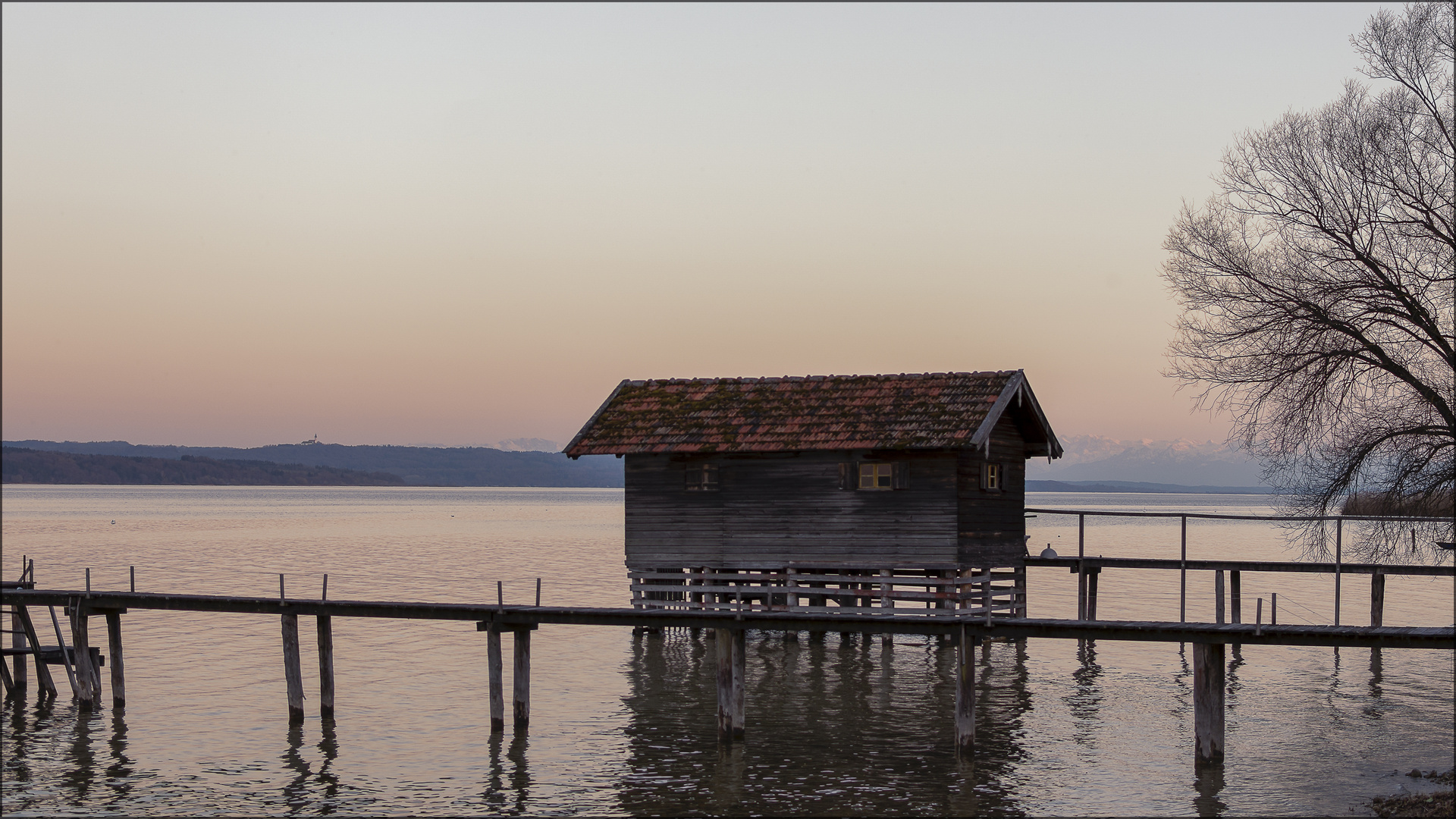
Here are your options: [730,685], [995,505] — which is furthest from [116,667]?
[995,505]

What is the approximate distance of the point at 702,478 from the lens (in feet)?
110

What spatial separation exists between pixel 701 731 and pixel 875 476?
8105mm

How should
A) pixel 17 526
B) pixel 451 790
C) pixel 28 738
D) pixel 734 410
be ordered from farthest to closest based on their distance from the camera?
pixel 17 526 → pixel 734 410 → pixel 28 738 → pixel 451 790

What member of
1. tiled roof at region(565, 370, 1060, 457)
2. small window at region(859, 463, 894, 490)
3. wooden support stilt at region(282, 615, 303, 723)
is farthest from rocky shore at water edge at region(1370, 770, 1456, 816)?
wooden support stilt at region(282, 615, 303, 723)

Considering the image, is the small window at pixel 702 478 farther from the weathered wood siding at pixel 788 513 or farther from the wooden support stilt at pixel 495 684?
the wooden support stilt at pixel 495 684

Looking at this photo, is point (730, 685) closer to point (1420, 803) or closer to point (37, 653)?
point (1420, 803)

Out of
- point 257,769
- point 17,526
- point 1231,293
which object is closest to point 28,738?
point 257,769

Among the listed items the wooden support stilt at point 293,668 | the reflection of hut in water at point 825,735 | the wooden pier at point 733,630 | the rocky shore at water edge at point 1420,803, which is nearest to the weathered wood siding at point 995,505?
the reflection of hut in water at point 825,735

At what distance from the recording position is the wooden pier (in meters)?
20.9

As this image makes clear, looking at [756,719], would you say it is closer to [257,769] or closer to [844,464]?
[844,464]

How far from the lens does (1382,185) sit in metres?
29.9

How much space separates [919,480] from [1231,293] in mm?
8204

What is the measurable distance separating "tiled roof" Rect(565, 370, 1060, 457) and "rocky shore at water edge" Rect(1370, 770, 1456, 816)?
12.0 meters

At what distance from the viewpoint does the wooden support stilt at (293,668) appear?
86.5ft
